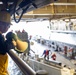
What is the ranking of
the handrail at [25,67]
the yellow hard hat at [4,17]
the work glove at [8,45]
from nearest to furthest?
the handrail at [25,67], the work glove at [8,45], the yellow hard hat at [4,17]

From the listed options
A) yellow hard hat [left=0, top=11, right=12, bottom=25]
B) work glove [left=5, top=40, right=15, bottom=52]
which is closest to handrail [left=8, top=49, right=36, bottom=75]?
work glove [left=5, top=40, right=15, bottom=52]

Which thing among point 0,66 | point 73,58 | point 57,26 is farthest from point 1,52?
point 57,26

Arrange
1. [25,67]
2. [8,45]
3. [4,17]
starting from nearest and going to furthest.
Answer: [25,67] < [8,45] < [4,17]

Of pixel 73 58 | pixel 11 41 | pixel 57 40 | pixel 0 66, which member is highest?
pixel 11 41

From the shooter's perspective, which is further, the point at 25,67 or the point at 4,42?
the point at 4,42

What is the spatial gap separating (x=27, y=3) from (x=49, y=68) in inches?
87.2

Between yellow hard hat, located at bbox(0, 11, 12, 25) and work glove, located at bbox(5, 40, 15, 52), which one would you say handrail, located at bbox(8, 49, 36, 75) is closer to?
work glove, located at bbox(5, 40, 15, 52)

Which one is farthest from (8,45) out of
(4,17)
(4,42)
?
(4,17)

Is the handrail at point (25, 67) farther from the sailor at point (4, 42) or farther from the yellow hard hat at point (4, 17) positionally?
the yellow hard hat at point (4, 17)

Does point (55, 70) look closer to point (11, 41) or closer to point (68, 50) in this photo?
point (11, 41)

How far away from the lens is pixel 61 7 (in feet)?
16.9

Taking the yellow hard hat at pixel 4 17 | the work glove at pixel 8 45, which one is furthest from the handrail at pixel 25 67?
the yellow hard hat at pixel 4 17

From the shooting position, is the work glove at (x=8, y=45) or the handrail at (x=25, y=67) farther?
the work glove at (x=8, y=45)

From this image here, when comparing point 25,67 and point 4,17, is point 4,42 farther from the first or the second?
point 25,67
